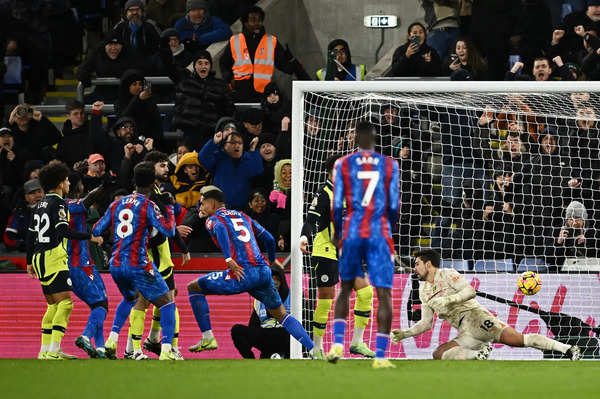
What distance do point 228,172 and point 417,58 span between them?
11.3 feet

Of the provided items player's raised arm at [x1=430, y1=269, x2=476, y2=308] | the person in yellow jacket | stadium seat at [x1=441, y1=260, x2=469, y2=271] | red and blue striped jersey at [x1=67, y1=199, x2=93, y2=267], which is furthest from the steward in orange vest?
player's raised arm at [x1=430, y1=269, x2=476, y2=308]

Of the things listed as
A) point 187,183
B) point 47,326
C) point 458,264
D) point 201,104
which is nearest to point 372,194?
point 458,264

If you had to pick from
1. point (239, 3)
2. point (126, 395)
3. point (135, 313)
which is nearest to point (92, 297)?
point (135, 313)

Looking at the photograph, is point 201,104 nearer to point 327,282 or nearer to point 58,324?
point 327,282

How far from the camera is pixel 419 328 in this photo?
10.0m

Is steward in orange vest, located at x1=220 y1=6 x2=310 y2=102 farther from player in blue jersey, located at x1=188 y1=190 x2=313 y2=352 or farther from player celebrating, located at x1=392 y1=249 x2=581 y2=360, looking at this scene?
player celebrating, located at x1=392 y1=249 x2=581 y2=360

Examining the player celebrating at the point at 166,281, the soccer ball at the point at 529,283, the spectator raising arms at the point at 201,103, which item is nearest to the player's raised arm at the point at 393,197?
the player celebrating at the point at 166,281

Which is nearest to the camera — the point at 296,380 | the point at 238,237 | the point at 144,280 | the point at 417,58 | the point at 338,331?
the point at 296,380

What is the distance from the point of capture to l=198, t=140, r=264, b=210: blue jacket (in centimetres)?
1257

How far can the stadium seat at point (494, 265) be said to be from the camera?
37.1 feet

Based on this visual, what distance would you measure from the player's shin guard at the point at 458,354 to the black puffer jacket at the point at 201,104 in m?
5.25

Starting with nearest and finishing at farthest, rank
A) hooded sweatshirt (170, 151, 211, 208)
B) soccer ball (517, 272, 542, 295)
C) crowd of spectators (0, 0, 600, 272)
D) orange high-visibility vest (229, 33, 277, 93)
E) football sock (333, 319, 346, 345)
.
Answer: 1. football sock (333, 319, 346, 345)
2. soccer ball (517, 272, 542, 295)
3. crowd of spectators (0, 0, 600, 272)
4. hooded sweatshirt (170, 151, 211, 208)
5. orange high-visibility vest (229, 33, 277, 93)

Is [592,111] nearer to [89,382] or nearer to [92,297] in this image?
[92,297]

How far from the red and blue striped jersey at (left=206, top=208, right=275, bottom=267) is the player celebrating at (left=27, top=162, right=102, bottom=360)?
Result: 115 centimetres
